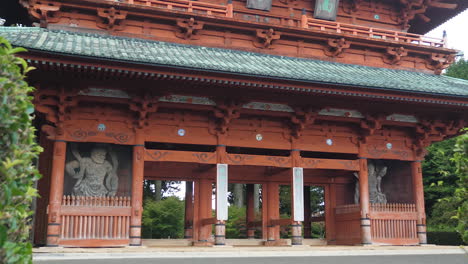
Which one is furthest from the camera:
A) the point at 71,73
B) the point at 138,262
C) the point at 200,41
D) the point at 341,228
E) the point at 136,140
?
the point at 341,228

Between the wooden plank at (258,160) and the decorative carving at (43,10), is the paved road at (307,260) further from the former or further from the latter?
the decorative carving at (43,10)

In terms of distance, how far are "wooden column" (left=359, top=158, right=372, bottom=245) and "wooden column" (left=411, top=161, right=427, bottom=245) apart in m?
1.71

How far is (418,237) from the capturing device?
15.6 m

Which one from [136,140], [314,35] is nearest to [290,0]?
[314,35]

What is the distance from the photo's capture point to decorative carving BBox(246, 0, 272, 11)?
1669 cm

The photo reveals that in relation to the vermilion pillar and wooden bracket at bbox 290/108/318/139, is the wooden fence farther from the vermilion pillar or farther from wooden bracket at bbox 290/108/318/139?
wooden bracket at bbox 290/108/318/139

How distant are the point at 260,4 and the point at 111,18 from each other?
5.12 metres

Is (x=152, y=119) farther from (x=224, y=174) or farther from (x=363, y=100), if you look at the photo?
(x=363, y=100)

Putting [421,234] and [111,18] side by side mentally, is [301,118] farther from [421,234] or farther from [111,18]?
[111,18]

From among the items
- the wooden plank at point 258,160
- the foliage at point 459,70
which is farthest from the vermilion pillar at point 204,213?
the foliage at point 459,70

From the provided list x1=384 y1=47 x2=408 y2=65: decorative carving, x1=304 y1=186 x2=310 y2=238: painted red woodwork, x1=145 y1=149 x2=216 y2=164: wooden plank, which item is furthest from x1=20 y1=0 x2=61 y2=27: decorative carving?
x1=304 y1=186 x2=310 y2=238: painted red woodwork

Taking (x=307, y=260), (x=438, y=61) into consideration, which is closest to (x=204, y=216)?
(x=307, y=260)

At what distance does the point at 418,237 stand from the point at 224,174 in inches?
Answer: 261

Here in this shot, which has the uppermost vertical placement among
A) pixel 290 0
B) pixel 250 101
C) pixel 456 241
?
pixel 290 0
